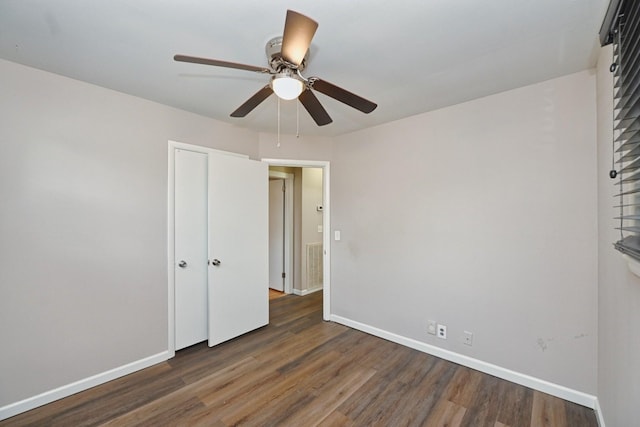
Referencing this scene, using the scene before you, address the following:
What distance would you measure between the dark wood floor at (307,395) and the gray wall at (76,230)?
345 mm

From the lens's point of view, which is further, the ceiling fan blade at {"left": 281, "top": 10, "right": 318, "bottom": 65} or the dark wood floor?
the dark wood floor

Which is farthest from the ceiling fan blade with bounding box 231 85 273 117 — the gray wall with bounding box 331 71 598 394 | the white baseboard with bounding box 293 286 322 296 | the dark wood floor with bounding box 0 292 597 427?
the white baseboard with bounding box 293 286 322 296

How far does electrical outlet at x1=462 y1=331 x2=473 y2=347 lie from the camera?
2.46 m

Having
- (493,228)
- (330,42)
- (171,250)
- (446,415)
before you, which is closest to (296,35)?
(330,42)

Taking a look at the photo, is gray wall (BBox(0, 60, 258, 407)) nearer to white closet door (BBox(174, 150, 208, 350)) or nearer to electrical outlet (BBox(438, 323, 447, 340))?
white closet door (BBox(174, 150, 208, 350))

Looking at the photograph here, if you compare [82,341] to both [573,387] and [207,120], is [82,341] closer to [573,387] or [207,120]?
[207,120]

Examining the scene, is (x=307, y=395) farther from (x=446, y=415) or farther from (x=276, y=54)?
(x=276, y=54)

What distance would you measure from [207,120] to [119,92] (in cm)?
80

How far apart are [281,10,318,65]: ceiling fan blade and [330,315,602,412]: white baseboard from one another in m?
2.79

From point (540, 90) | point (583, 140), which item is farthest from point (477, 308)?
point (540, 90)

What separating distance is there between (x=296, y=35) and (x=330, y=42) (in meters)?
0.53

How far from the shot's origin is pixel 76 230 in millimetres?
2107

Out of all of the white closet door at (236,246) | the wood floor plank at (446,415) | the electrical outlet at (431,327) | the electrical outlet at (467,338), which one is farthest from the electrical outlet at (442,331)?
the white closet door at (236,246)

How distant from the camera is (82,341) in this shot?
213 centimetres
